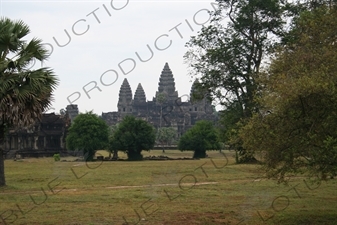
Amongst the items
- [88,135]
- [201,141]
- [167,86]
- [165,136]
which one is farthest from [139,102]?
[88,135]

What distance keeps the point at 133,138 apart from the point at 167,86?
303 ft

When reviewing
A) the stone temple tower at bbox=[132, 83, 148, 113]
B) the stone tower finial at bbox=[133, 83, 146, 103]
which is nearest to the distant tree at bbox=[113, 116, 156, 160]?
the stone temple tower at bbox=[132, 83, 148, 113]

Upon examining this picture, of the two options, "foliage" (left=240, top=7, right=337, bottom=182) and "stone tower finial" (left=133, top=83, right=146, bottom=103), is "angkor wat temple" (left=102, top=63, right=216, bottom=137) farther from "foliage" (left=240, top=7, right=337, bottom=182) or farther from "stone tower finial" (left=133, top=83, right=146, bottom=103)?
"foliage" (left=240, top=7, right=337, bottom=182)

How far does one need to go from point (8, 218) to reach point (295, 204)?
8.73 meters

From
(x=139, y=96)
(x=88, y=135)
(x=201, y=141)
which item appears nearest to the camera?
(x=88, y=135)

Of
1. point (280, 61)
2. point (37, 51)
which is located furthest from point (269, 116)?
point (37, 51)

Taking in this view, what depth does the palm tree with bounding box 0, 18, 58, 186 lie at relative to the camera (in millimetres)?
22031

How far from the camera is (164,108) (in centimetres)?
14712

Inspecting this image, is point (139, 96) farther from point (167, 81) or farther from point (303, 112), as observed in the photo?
point (303, 112)

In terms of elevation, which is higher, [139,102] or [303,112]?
[139,102]

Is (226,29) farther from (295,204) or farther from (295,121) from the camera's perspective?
(295,121)

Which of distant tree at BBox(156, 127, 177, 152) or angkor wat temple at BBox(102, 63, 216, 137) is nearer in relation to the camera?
distant tree at BBox(156, 127, 177, 152)

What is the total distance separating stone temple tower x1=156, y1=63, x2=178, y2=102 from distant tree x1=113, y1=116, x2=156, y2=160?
292 ft

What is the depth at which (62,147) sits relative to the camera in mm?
73125
